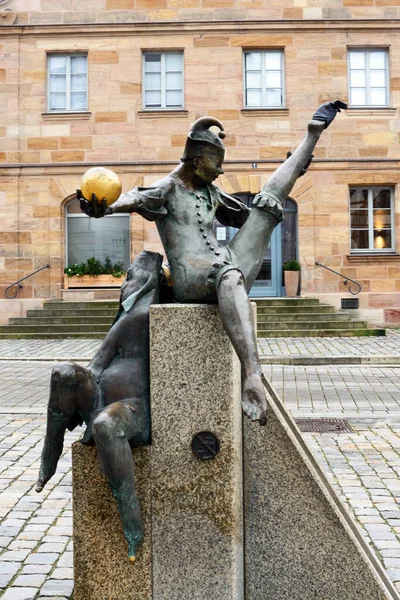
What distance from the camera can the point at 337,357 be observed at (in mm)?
12664

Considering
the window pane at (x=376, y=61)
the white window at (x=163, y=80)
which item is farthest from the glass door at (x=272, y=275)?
the window pane at (x=376, y=61)

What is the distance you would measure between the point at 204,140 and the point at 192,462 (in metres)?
1.51

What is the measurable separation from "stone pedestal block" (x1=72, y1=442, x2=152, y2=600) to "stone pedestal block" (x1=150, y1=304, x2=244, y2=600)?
0.08 meters

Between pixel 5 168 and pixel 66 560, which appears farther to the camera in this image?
pixel 5 168

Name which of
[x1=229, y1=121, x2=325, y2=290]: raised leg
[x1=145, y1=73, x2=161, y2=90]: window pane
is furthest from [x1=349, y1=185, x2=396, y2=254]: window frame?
[x1=229, y1=121, x2=325, y2=290]: raised leg

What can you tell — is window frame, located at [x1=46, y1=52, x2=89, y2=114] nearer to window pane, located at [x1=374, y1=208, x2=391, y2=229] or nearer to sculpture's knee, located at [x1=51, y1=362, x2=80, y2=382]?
window pane, located at [x1=374, y1=208, x2=391, y2=229]

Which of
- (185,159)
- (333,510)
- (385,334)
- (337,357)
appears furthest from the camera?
(385,334)

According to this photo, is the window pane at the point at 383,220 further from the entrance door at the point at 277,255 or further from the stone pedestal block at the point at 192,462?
the stone pedestal block at the point at 192,462

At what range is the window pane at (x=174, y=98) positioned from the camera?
65.5 feet

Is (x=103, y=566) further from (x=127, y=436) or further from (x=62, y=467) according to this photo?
(x=62, y=467)

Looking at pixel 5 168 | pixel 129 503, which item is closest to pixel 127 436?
pixel 129 503

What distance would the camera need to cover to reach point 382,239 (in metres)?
19.8

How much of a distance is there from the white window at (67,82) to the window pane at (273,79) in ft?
17.4

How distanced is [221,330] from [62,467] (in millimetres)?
3583
